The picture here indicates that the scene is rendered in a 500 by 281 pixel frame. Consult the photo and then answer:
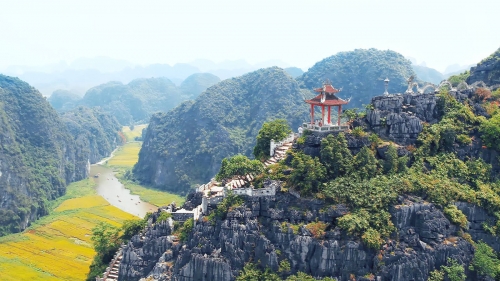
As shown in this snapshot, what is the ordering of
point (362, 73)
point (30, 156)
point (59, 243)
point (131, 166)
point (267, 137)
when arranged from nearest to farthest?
point (267, 137), point (59, 243), point (30, 156), point (131, 166), point (362, 73)

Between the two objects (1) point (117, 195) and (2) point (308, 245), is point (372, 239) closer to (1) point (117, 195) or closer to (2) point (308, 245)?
(2) point (308, 245)

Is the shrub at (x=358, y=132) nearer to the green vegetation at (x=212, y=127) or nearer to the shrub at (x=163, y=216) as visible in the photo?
the shrub at (x=163, y=216)

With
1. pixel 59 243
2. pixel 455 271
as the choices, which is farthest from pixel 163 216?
pixel 59 243

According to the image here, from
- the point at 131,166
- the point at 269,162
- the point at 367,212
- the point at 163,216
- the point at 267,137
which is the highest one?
the point at 267,137

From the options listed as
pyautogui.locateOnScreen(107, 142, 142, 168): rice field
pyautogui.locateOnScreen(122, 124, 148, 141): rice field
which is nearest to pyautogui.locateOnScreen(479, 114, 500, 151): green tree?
pyautogui.locateOnScreen(107, 142, 142, 168): rice field

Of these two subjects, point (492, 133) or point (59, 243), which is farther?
point (59, 243)

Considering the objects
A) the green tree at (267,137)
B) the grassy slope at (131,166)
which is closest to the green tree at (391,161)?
the green tree at (267,137)
